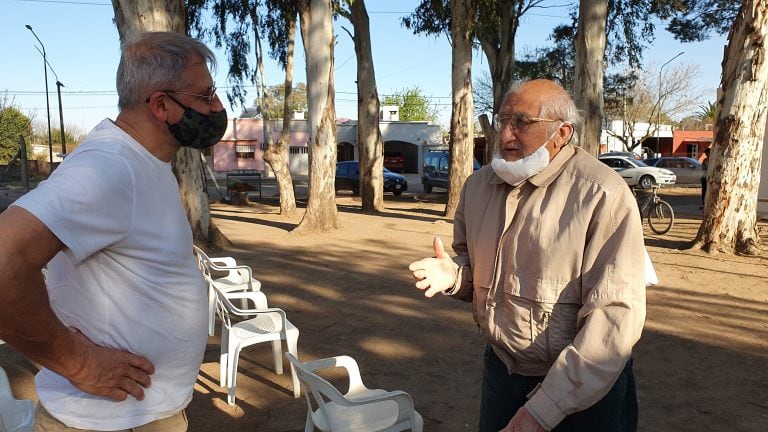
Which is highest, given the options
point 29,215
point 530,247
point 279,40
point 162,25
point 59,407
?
point 279,40

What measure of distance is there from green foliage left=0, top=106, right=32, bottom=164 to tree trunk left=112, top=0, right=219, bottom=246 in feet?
125

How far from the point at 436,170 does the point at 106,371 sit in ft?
76.3

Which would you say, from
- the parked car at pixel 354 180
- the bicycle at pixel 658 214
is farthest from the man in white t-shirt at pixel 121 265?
the parked car at pixel 354 180

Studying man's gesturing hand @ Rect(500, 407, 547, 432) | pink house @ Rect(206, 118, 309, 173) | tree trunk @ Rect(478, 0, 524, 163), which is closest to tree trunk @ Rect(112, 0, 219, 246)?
man's gesturing hand @ Rect(500, 407, 547, 432)

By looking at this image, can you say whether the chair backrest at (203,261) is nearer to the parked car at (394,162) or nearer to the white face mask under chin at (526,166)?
the white face mask under chin at (526,166)

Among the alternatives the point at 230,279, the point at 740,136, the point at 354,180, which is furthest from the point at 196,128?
the point at 354,180

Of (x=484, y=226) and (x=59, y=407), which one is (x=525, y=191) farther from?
(x=59, y=407)

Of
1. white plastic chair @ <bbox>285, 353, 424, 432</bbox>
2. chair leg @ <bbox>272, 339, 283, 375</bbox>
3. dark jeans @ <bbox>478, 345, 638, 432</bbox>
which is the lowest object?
chair leg @ <bbox>272, 339, 283, 375</bbox>

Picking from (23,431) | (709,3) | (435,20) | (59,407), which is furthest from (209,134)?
(709,3)

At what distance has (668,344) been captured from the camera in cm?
532

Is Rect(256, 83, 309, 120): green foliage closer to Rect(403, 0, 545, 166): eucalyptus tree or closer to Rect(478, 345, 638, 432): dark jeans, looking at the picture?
Rect(403, 0, 545, 166): eucalyptus tree

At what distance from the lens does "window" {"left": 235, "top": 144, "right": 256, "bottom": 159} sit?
47.3m

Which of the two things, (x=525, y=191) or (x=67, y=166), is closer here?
(x=67, y=166)

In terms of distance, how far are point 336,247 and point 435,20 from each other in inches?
454
